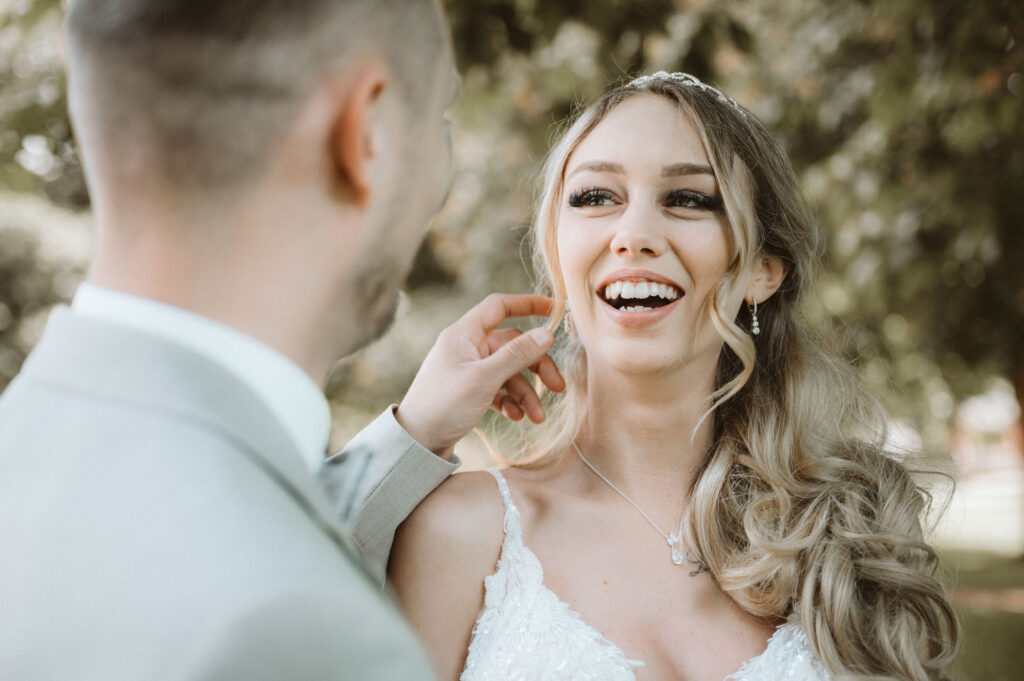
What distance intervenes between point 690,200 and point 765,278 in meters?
0.46

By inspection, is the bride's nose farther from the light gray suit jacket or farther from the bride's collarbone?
the light gray suit jacket

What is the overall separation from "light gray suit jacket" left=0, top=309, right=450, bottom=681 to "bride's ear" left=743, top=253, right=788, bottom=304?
2387 mm

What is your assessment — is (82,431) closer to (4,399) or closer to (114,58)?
(4,399)

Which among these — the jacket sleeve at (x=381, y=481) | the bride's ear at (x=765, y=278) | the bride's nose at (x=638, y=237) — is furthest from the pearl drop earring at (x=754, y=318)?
the jacket sleeve at (x=381, y=481)

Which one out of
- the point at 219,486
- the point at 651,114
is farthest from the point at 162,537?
the point at 651,114

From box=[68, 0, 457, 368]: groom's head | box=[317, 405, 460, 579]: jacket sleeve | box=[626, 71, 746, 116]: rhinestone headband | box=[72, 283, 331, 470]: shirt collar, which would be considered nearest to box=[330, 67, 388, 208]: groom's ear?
box=[68, 0, 457, 368]: groom's head

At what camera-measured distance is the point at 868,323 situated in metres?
9.26

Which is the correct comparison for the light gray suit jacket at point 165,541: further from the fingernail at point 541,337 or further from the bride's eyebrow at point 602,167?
the bride's eyebrow at point 602,167

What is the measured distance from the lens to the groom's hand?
2.60 m

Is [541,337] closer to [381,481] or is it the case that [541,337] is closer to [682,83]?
[381,481]

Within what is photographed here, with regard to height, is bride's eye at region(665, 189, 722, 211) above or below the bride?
above

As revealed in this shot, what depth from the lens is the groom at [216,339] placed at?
0.82 metres

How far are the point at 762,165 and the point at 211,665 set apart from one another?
2.61 m

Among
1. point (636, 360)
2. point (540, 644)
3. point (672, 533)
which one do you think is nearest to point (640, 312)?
point (636, 360)
